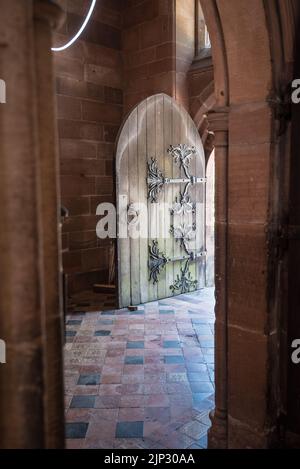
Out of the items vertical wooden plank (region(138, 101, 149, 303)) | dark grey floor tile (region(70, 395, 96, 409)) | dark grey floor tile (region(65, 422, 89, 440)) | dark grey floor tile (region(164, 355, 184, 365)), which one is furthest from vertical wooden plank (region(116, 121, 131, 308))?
dark grey floor tile (region(65, 422, 89, 440))

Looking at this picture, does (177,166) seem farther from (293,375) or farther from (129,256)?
(293,375)

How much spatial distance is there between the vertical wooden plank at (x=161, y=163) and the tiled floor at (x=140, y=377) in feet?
1.38

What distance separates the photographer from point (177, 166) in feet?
17.7

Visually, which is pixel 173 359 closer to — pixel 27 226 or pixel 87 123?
pixel 27 226

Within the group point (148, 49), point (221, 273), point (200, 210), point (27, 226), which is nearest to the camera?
point (27, 226)

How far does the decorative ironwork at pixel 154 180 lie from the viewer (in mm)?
5113

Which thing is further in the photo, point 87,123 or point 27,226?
point 87,123

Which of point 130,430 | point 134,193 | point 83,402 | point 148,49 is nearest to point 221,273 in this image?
point 130,430

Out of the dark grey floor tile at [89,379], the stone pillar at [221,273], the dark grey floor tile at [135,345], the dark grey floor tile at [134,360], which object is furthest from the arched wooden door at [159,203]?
the stone pillar at [221,273]

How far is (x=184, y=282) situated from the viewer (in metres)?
5.60

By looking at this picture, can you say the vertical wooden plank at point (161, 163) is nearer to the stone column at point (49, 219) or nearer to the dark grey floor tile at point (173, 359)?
the dark grey floor tile at point (173, 359)

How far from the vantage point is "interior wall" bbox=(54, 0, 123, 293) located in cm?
554

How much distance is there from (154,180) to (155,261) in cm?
97
